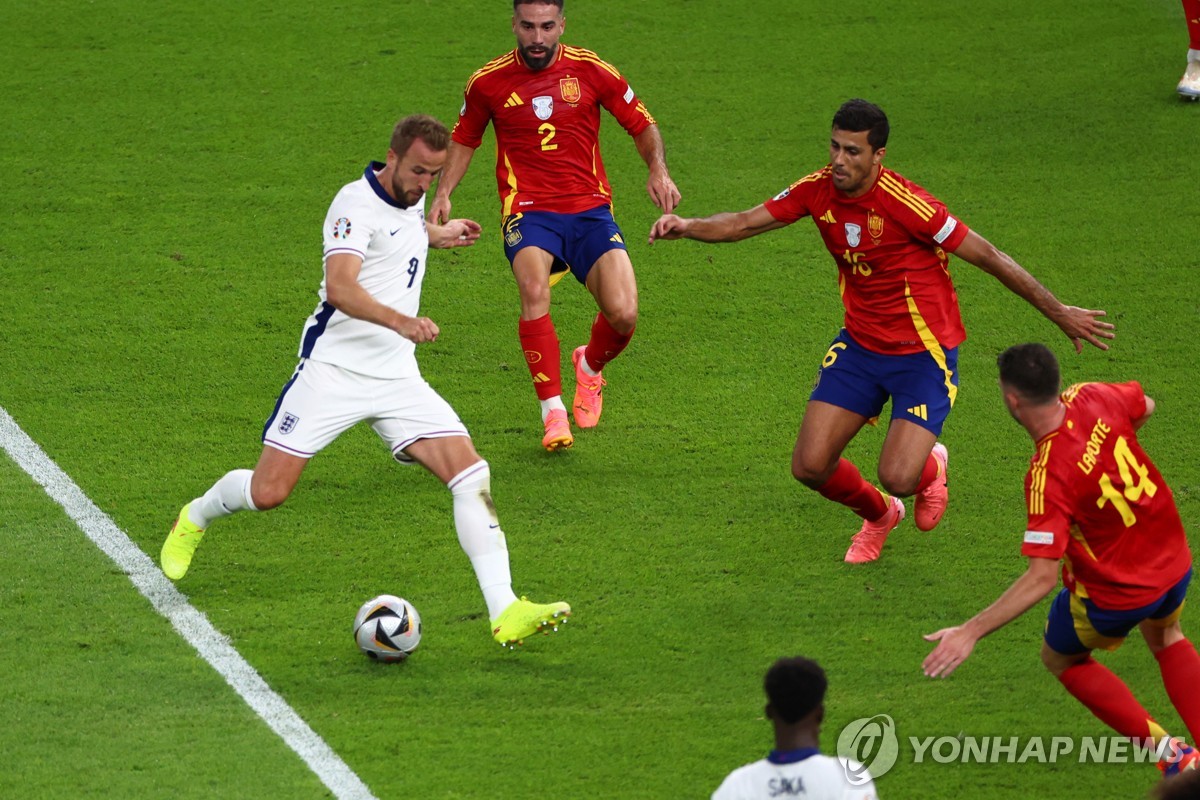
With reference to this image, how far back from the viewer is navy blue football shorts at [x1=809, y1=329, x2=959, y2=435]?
20.9 feet

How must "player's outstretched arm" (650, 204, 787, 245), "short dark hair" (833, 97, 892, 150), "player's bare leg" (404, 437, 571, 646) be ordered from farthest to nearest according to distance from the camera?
"player's outstretched arm" (650, 204, 787, 245) < "short dark hair" (833, 97, 892, 150) < "player's bare leg" (404, 437, 571, 646)

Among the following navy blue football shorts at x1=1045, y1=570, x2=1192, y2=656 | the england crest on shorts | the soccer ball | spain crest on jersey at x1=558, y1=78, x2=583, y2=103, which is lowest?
the soccer ball

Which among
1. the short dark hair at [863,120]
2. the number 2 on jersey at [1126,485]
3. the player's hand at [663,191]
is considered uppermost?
the short dark hair at [863,120]

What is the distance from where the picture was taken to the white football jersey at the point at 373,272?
228 inches

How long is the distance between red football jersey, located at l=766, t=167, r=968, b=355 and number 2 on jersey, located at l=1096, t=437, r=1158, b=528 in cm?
159

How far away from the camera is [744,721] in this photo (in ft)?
17.8

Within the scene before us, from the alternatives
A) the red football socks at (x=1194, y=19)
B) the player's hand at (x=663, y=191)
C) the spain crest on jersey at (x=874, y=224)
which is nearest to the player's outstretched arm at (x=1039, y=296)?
the spain crest on jersey at (x=874, y=224)

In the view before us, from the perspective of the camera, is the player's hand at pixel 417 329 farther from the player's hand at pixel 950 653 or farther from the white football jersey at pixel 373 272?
the player's hand at pixel 950 653

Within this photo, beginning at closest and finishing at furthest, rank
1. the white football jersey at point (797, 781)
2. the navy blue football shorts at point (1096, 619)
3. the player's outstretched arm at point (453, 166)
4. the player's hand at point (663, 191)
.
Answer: the white football jersey at point (797, 781) → the navy blue football shorts at point (1096, 619) → the player's hand at point (663, 191) → the player's outstretched arm at point (453, 166)

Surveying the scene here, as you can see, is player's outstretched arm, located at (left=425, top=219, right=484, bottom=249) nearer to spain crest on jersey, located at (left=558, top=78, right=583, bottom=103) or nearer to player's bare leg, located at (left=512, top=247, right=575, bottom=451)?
player's bare leg, located at (left=512, top=247, right=575, bottom=451)

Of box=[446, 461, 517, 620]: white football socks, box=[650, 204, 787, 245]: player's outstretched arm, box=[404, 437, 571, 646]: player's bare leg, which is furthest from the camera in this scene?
box=[650, 204, 787, 245]: player's outstretched arm

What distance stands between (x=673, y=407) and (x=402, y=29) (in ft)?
19.4

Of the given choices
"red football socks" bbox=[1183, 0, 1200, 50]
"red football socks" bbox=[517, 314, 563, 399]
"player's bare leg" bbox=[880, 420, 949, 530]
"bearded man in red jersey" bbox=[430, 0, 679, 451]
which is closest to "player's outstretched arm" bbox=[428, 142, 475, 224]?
"bearded man in red jersey" bbox=[430, 0, 679, 451]

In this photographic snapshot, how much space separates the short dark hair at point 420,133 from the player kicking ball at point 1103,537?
2.29 m
